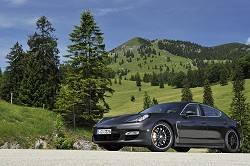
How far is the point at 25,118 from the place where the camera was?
28969mm

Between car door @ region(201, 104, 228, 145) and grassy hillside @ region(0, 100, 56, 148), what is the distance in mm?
15568

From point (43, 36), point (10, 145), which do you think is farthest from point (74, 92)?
point (43, 36)

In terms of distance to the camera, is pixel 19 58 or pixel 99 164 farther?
pixel 19 58

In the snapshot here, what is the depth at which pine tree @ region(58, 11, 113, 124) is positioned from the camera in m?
36.6

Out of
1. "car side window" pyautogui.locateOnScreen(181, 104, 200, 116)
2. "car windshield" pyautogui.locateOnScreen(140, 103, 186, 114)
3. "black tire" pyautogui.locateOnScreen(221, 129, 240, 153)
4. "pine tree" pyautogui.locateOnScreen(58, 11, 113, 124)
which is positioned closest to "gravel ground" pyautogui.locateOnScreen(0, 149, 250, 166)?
"car windshield" pyautogui.locateOnScreen(140, 103, 186, 114)

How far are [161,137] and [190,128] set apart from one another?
3.39ft

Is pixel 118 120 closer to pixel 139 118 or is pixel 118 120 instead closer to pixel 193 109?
pixel 139 118

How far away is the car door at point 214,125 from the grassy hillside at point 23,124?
1557 cm

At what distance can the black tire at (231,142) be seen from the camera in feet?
35.6

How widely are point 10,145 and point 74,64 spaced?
57.0 ft

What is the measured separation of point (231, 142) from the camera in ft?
36.1

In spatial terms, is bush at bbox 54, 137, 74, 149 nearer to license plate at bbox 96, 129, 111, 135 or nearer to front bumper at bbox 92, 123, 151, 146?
license plate at bbox 96, 129, 111, 135

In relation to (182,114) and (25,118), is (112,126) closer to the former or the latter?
(182,114)

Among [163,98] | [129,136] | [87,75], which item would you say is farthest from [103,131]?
[163,98]
